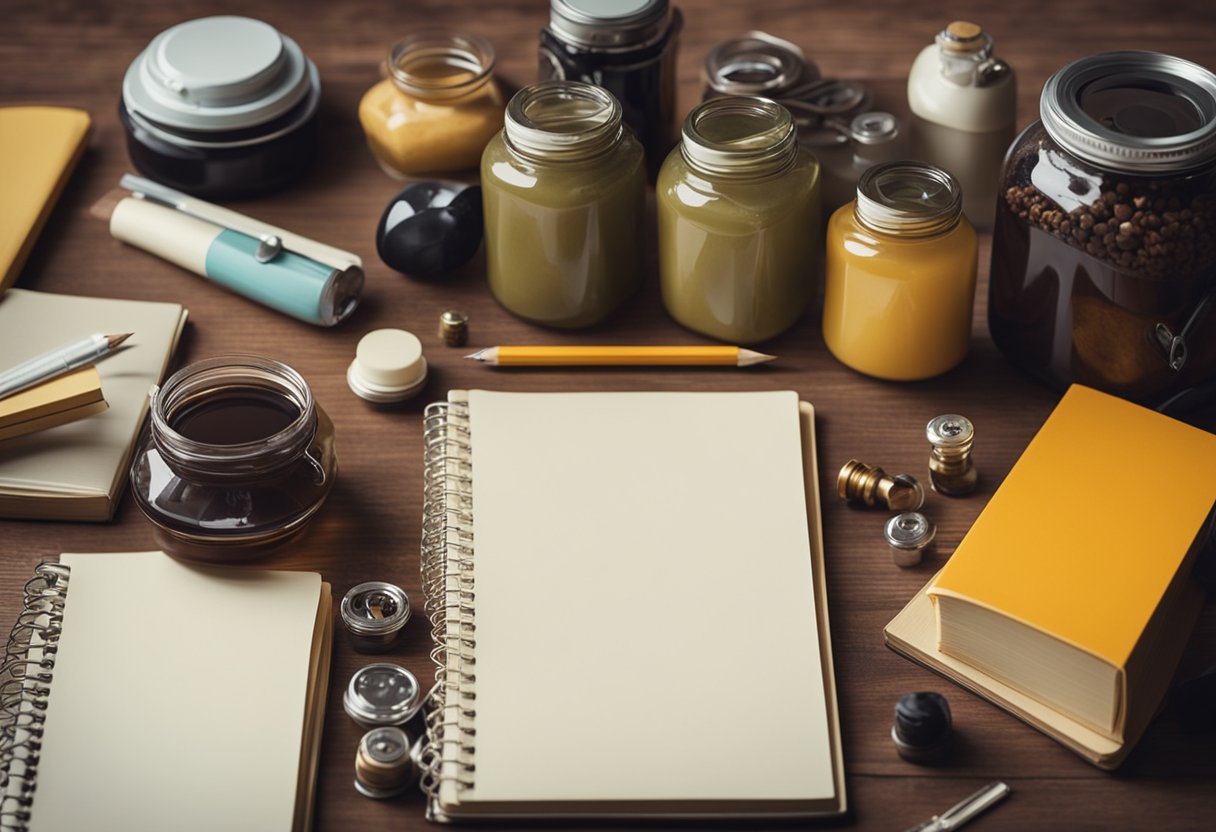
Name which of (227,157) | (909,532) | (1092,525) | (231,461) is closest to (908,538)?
(909,532)

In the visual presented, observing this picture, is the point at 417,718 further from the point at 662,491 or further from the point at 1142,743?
the point at 1142,743

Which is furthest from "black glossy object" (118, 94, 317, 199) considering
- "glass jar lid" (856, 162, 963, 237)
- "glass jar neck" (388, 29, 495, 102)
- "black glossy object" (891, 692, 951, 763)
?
"black glossy object" (891, 692, 951, 763)

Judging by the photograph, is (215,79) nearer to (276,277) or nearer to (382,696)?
(276,277)

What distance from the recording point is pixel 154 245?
1357mm

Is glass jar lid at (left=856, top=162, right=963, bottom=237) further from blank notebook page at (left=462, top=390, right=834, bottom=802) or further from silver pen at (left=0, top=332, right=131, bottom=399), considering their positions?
silver pen at (left=0, top=332, right=131, bottom=399)

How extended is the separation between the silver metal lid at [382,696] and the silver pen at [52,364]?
14.4 inches

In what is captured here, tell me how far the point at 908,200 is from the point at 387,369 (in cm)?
45

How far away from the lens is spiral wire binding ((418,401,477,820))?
97cm

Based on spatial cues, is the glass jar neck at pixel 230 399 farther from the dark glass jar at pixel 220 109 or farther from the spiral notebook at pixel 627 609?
the dark glass jar at pixel 220 109

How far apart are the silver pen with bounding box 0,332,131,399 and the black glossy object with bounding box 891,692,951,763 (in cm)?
69

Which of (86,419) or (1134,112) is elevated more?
(1134,112)

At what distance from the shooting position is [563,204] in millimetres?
1198

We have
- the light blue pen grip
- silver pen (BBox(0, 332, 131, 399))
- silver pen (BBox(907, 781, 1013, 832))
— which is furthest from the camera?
the light blue pen grip

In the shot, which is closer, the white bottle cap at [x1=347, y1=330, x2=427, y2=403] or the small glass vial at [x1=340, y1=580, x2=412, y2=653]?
the small glass vial at [x1=340, y1=580, x2=412, y2=653]
